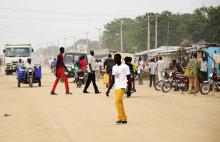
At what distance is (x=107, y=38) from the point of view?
414 feet

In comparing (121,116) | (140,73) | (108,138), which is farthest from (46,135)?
(140,73)

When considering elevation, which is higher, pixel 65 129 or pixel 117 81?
pixel 117 81

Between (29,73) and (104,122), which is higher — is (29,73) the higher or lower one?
the higher one

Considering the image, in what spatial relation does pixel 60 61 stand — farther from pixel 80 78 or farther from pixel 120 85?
pixel 120 85

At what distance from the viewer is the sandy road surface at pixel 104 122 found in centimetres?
974

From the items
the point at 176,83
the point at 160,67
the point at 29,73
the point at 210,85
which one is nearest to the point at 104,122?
the point at 210,85

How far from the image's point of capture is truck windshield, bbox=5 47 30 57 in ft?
152

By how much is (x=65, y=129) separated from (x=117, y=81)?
194 centimetres

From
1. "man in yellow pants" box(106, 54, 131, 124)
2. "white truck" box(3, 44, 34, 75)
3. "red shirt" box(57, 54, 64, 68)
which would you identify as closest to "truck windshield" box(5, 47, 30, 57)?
"white truck" box(3, 44, 34, 75)

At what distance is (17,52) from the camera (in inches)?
1847

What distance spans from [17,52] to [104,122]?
118 feet

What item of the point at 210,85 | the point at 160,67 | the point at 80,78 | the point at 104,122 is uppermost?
the point at 160,67

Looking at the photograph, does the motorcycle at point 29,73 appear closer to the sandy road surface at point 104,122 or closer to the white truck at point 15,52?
the sandy road surface at point 104,122

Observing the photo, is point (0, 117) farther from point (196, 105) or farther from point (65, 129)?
point (196, 105)
